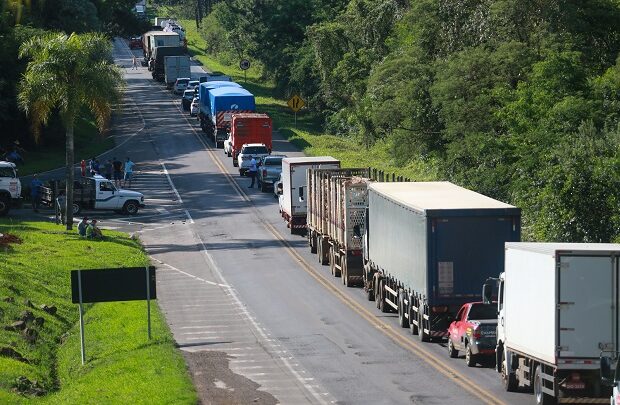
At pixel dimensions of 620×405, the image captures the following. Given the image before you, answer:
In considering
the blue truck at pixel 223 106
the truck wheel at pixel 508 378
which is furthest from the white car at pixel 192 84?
the truck wheel at pixel 508 378

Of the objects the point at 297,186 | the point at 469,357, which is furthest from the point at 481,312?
the point at 297,186

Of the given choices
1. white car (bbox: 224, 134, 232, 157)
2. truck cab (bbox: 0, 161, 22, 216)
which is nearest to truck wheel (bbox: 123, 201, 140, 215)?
truck cab (bbox: 0, 161, 22, 216)

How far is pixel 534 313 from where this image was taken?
78.0 ft

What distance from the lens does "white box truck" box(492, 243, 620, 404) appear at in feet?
74.0

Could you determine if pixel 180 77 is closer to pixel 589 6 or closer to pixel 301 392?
pixel 589 6

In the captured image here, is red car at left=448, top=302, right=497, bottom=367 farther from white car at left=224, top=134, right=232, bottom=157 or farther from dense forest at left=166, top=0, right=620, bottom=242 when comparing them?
white car at left=224, top=134, right=232, bottom=157

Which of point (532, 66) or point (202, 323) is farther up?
point (532, 66)

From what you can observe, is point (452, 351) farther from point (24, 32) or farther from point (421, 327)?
point (24, 32)

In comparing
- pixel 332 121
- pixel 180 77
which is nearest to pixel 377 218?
pixel 332 121

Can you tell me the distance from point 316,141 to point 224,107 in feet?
26.3

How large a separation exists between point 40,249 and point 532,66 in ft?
78.0

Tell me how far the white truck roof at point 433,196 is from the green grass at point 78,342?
7.10 meters

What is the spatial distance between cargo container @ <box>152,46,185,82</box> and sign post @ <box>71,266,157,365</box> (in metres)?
86.9

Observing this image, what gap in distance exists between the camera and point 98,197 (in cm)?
6075
